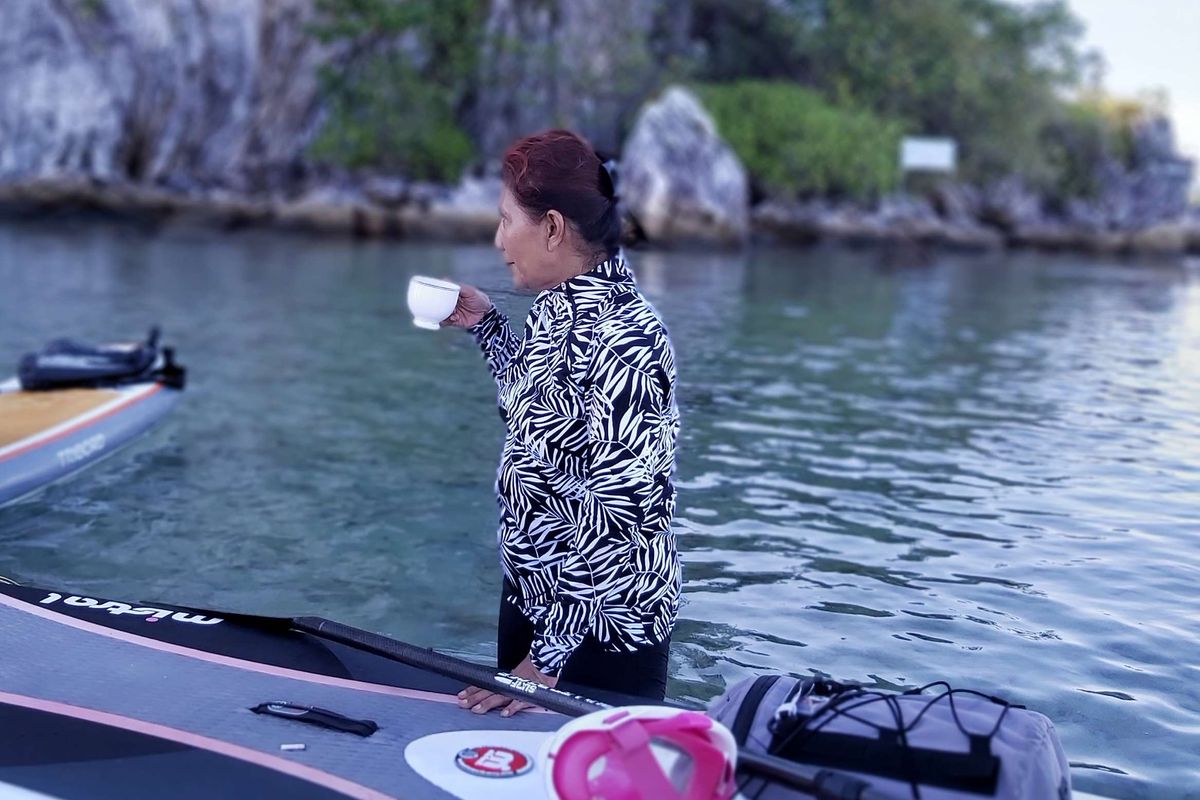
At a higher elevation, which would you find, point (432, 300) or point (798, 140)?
point (798, 140)

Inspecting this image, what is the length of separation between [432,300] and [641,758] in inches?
49.1

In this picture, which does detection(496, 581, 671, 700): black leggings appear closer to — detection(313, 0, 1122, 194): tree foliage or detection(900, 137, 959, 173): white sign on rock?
detection(313, 0, 1122, 194): tree foliage

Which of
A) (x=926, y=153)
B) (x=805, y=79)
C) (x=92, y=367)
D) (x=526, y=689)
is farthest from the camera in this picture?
(x=805, y=79)

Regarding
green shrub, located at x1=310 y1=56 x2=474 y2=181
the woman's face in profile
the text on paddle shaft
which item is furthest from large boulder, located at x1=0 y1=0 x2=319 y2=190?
the woman's face in profile

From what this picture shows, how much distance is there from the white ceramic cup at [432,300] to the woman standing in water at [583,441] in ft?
0.82

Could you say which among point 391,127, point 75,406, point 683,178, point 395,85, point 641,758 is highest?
point 395,85

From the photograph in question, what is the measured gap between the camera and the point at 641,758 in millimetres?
2141

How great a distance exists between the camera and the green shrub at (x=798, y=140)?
37656 mm

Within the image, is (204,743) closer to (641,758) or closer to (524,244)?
(641,758)

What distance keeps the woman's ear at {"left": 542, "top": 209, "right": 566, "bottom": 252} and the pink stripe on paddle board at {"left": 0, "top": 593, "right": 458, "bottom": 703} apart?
107 cm

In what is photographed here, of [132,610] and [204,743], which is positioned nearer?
[204,743]

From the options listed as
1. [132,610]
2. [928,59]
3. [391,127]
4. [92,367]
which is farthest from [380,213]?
[132,610]

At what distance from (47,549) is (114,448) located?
1567 millimetres

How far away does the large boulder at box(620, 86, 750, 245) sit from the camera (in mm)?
32062
